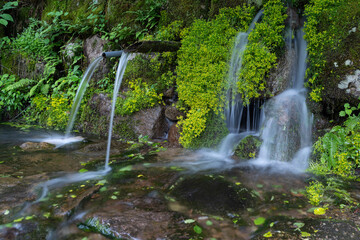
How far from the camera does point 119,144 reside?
258 inches

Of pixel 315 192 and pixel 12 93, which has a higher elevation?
pixel 12 93

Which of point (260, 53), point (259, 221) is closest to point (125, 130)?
point (260, 53)

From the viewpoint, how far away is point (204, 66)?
6070mm

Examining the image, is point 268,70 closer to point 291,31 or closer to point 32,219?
point 291,31

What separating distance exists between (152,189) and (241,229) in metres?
1.46

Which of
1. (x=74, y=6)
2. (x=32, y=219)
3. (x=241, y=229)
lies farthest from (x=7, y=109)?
(x=241, y=229)

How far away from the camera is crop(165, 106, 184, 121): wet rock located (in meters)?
6.63

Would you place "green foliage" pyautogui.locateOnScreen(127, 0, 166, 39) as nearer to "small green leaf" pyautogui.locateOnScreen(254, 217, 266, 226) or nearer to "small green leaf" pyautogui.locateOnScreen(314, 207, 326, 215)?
"small green leaf" pyautogui.locateOnScreen(254, 217, 266, 226)

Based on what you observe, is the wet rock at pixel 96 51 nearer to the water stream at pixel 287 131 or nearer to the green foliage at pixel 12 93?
the green foliage at pixel 12 93

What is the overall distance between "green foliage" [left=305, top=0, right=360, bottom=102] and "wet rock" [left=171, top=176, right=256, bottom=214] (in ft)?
8.86

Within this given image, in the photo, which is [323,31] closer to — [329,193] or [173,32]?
[329,193]

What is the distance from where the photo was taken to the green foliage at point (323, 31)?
5.21m

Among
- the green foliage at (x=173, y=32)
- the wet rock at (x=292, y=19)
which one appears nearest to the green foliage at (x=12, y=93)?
the green foliage at (x=173, y=32)

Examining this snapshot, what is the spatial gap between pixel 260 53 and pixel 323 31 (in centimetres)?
130
